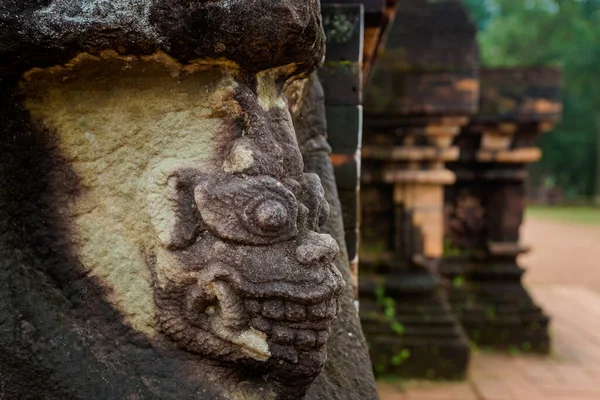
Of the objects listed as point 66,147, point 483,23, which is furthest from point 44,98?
point 483,23

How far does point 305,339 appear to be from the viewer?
77 cm

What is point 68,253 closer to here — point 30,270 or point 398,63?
point 30,270

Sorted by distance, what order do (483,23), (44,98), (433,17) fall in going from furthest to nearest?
(483,23) < (433,17) < (44,98)

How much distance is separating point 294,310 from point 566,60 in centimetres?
1892

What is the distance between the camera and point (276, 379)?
2.70 feet

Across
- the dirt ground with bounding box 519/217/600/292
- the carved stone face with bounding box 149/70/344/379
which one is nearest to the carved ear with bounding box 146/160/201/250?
the carved stone face with bounding box 149/70/344/379

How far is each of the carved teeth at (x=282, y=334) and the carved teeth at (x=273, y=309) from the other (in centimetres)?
2

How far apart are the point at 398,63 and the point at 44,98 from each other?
2703mm

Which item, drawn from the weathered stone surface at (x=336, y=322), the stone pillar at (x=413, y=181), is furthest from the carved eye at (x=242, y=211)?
the stone pillar at (x=413, y=181)

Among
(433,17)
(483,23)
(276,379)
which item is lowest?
(276,379)

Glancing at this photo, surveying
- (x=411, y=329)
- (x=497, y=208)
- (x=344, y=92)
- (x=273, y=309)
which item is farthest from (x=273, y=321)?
(x=497, y=208)

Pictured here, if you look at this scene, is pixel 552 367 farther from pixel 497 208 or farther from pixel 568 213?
pixel 568 213

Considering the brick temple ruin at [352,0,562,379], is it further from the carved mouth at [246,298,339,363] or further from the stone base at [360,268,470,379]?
the carved mouth at [246,298,339,363]

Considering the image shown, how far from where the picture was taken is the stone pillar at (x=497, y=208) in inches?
143
